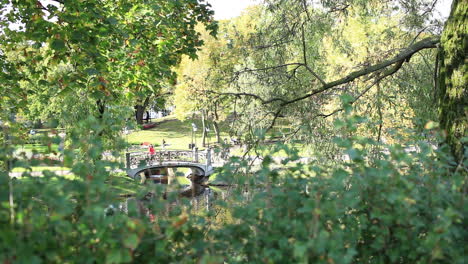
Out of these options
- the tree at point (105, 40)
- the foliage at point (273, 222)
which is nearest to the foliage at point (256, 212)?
the foliage at point (273, 222)

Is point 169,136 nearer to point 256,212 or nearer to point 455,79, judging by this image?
point 455,79

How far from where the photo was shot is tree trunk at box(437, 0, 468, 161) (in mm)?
3303

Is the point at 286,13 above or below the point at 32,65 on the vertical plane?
above

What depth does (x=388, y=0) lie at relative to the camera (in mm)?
5816

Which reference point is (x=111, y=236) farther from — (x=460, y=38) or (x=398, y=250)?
(x=460, y=38)

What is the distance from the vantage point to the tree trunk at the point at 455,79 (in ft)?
10.8

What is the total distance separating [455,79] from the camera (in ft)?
11.1

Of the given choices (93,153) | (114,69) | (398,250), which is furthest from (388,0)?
(93,153)

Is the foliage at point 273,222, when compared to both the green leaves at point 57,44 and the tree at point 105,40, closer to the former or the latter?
the green leaves at point 57,44

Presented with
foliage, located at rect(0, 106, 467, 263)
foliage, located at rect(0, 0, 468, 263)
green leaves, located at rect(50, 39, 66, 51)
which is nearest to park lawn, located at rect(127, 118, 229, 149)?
green leaves, located at rect(50, 39, 66, 51)

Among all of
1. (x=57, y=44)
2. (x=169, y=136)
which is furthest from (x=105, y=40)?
(x=169, y=136)

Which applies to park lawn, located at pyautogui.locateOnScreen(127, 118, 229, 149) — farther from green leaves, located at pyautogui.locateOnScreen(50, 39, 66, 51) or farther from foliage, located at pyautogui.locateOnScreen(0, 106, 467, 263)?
foliage, located at pyautogui.locateOnScreen(0, 106, 467, 263)

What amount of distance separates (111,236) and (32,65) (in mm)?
4934

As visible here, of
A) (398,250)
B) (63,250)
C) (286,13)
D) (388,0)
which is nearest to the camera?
(63,250)
